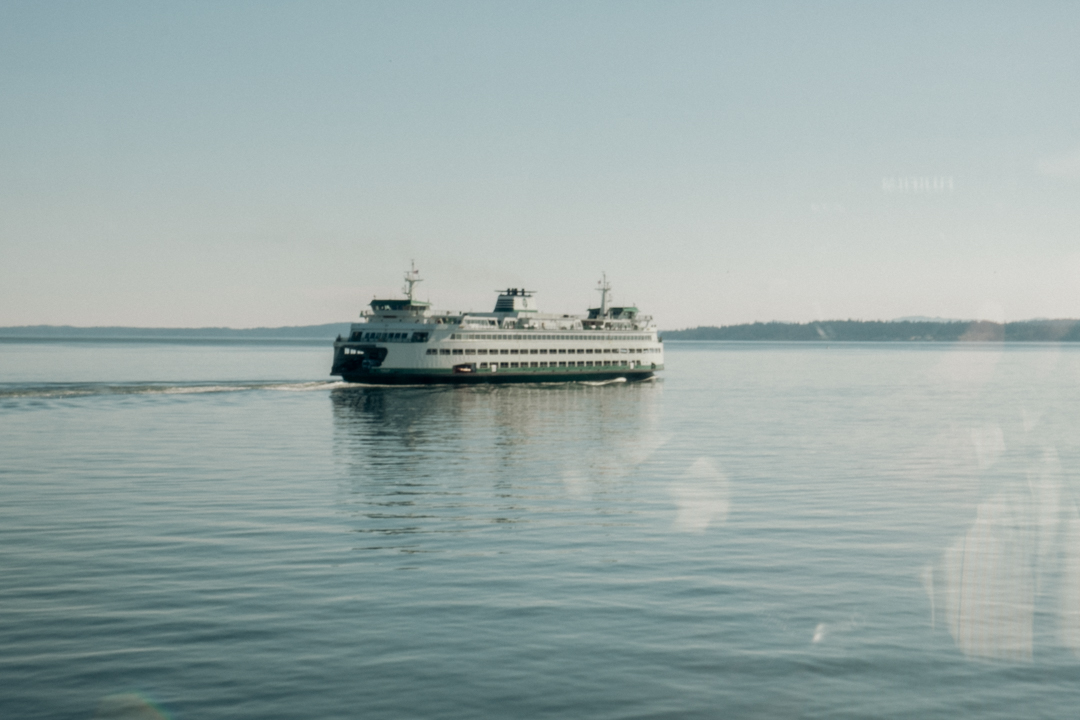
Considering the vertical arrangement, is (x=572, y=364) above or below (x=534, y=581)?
above

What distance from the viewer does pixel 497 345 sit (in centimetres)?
11956

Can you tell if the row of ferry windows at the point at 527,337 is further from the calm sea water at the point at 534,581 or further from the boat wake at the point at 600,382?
the calm sea water at the point at 534,581

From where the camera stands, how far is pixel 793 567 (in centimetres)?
2503

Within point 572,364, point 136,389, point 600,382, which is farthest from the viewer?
point 600,382

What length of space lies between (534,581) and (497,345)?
96643mm

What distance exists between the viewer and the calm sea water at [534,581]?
15.8 m

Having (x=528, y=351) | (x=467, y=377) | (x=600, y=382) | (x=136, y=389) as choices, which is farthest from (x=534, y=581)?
(x=600, y=382)

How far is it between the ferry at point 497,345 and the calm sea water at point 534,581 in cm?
5440

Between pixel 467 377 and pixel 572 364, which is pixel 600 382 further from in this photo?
pixel 467 377

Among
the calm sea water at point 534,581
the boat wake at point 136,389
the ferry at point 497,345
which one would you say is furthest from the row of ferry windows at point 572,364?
the calm sea water at point 534,581

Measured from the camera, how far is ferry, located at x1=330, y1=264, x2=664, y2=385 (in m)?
111

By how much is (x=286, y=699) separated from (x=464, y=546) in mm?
12460

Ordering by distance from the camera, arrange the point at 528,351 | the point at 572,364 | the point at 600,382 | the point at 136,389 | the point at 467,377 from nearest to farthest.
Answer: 1. the point at 136,389
2. the point at 467,377
3. the point at 528,351
4. the point at 572,364
5. the point at 600,382


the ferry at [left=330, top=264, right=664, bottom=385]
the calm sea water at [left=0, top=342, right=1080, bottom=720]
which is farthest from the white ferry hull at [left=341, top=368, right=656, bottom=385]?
the calm sea water at [left=0, top=342, right=1080, bottom=720]
